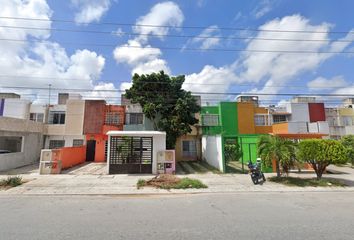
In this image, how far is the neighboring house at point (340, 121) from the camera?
107ft

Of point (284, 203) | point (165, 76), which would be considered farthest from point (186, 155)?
point (284, 203)

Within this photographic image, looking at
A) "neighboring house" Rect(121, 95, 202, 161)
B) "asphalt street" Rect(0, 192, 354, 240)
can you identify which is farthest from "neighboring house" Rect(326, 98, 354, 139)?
"asphalt street" Rect(0, 192, 354, 240)

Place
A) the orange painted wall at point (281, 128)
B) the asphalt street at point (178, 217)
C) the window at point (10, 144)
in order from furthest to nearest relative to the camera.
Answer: the orange painted wall at point (281, 128) → the window at point (10, 144) → the asphalt street at point (178, 217)

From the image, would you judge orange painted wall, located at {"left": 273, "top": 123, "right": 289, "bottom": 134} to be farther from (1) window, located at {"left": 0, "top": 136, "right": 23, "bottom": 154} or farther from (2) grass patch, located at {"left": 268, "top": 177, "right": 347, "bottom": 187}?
(1) window, located at {"left": 0, "top": 136, "right": 23, "bottom": 154}

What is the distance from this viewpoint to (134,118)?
82.7 feet

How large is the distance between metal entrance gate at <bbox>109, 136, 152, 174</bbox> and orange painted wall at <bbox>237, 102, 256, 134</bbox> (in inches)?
590

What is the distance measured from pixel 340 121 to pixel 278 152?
2749 centimetres

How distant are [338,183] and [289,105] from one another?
1912 centimetres

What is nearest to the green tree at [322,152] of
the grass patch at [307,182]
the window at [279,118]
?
the grass patch at [307,182]

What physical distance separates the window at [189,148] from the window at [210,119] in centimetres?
297

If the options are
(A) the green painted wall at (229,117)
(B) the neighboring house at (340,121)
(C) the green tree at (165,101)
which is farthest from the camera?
(B) the neighboring house at (340,121)

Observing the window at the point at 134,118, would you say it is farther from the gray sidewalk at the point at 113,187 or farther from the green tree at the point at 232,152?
the gray sidewalk at the point at 113,187

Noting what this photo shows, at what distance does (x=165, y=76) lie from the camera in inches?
843

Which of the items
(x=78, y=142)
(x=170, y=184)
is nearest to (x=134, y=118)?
(x=78, y=142)
